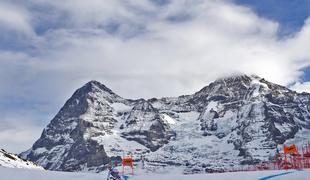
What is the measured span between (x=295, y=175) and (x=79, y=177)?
16.6 meters

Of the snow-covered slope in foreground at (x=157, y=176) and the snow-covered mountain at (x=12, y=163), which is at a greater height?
the snow-covered mountain at (x=12, y=163)

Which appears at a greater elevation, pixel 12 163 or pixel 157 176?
pixel 12 163

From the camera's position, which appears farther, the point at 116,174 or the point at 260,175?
the point at 260,175

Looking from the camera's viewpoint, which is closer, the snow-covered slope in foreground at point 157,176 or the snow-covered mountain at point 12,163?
the snow-covered slope in foreground at point 157,176

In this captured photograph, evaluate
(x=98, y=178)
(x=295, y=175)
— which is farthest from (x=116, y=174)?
(x=295, y=175)

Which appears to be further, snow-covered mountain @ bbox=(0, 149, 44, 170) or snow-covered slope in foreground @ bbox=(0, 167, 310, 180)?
snow-covered mountain @ bbox=(0, 149, 44, 170)

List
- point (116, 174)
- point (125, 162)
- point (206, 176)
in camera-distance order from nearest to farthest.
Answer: point (116, 174)
point (206, 176)
point (125, 162)

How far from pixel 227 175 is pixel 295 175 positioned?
227 inches

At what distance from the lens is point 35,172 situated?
45.4 metres

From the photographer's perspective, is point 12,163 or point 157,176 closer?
point 157,176

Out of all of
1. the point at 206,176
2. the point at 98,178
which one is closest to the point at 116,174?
the point at 98,178

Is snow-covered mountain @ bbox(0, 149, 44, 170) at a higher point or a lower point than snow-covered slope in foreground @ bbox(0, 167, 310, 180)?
higher

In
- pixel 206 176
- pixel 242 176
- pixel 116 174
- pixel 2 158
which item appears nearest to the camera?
pixel 116 174

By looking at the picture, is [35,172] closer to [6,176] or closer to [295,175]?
[6,176]
